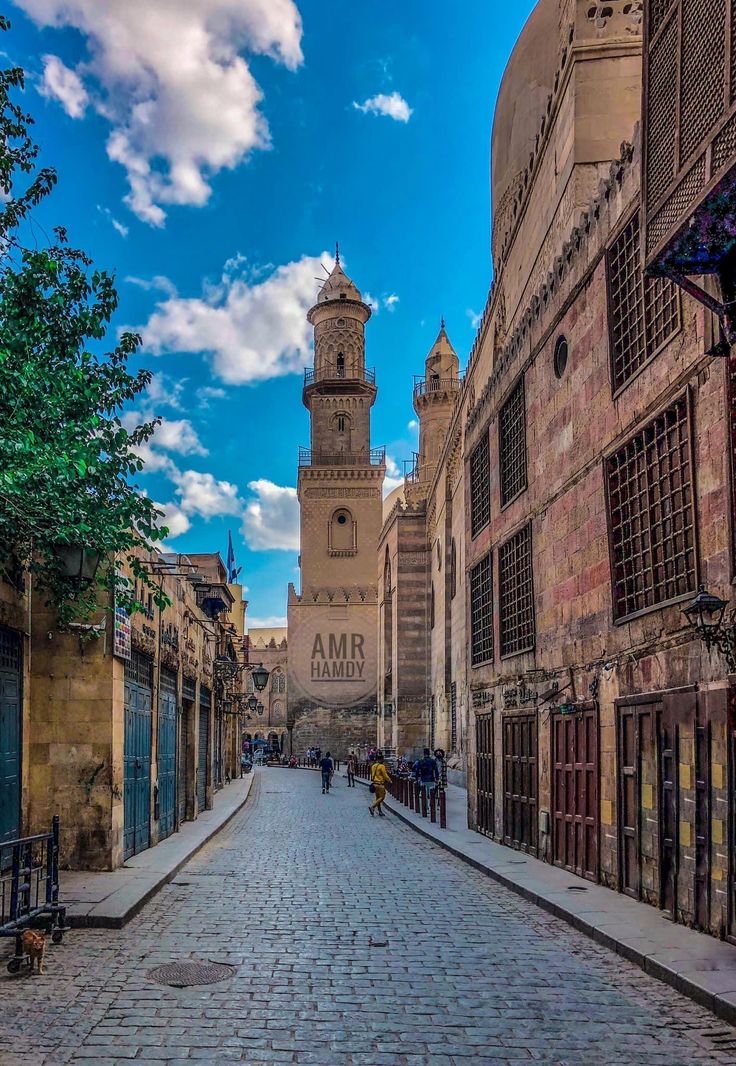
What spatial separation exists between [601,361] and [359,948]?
22.7ft

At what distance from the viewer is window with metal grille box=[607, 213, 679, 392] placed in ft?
32.4

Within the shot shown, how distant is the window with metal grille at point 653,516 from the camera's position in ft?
30.9

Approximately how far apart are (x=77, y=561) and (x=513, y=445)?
8.19 meters

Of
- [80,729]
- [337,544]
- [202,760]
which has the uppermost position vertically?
[337,544]

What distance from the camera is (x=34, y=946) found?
23.7 ft

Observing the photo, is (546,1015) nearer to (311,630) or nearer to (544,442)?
(544,442)

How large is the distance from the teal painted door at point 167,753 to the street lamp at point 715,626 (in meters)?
10.2

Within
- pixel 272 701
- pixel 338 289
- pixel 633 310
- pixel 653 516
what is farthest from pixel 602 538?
pixel 272 701

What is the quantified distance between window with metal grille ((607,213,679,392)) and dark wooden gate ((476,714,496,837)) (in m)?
8.19

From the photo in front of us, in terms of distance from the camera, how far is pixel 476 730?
19.1 metres

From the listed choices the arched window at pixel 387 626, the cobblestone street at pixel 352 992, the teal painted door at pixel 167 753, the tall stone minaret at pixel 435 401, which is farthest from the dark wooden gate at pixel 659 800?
the tall stone minaret at pixel 435 401

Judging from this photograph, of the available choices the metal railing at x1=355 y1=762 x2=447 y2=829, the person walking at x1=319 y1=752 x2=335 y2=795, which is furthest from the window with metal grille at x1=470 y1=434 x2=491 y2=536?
the person walking at x1=319 y1=752 x2=335 y2=795

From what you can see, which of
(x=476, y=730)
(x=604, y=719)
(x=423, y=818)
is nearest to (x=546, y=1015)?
(x=604, y=719)

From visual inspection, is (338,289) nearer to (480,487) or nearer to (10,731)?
(480,487)
